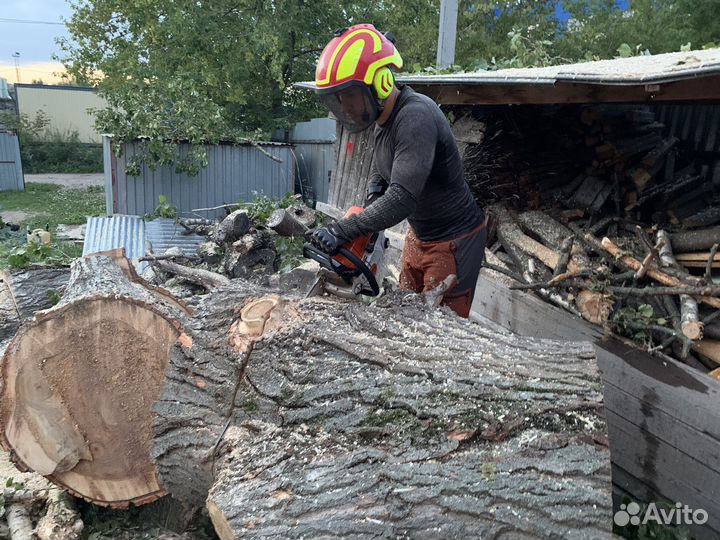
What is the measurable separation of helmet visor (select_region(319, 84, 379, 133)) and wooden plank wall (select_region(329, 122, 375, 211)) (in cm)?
272

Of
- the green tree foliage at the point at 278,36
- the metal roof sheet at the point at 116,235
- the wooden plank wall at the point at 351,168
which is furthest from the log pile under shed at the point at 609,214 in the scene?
the green tree foliage at the point at 278,36

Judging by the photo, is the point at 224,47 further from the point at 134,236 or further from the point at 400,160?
the point at 400,160

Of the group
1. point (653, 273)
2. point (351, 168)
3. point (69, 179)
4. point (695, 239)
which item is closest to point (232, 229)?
point (351, 168)

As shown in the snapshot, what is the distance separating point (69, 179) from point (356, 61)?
2274cm

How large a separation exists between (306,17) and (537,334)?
11.4 m

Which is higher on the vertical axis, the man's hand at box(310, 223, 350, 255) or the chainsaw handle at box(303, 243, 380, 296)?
the man's hand at box(310, 223, 350, 255)

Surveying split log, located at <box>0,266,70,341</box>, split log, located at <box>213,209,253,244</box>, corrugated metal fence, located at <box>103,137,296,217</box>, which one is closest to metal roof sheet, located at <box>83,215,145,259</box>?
corrugated metal fence, located at <box>103,137,296,217</box>

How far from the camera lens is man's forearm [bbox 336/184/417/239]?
2424 millimetres

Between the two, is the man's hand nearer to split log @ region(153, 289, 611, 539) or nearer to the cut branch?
split log @ region(153, 289, 611, 539)

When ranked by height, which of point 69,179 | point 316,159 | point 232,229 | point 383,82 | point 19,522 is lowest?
point 69,179

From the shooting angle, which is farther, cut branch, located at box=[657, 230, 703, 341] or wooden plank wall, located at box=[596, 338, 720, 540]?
cut branch, located at box=[657, 230, 703, 341]

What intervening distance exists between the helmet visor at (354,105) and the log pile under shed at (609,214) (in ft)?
5.35

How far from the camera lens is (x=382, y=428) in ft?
6.24

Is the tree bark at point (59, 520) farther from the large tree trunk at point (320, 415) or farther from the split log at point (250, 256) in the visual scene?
the split log at point (250, 256)
